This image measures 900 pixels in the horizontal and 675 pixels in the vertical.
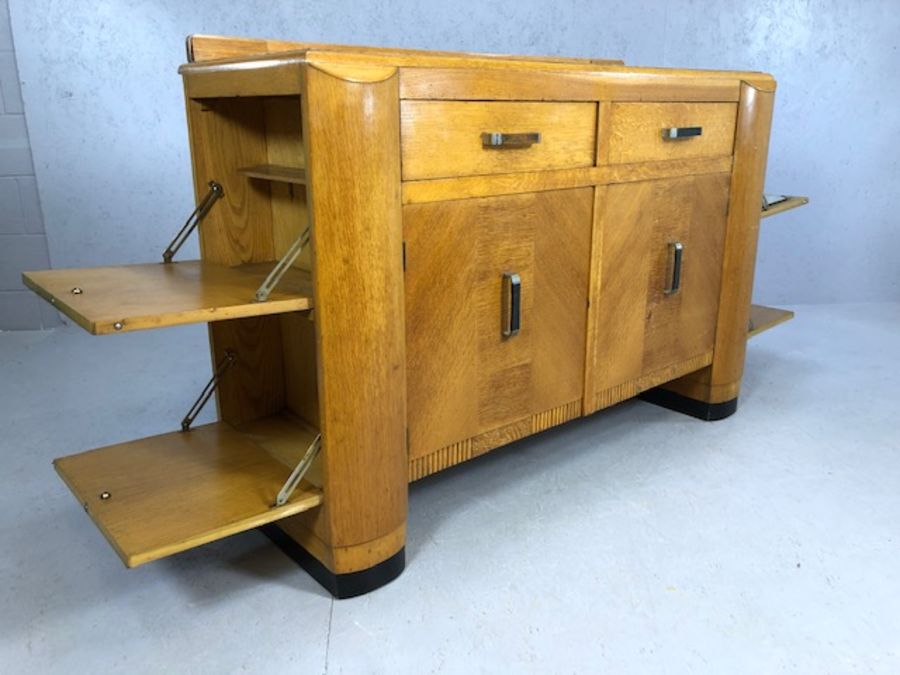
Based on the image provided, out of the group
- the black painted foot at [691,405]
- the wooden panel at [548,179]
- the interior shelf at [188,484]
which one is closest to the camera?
the interior shelf at [188,484]

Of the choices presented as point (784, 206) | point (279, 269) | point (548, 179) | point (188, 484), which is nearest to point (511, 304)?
point (548, 179)

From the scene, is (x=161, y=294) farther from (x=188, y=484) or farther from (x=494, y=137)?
(x=494, y=137)

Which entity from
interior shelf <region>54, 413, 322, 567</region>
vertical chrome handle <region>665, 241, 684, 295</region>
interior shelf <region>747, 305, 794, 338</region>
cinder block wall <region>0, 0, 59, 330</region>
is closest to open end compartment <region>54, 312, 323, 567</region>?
interior shelf <region>54, 413, 322, 567</region>

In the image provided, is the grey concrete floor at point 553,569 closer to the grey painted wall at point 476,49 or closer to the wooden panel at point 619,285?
the wooden panel at point 619,285

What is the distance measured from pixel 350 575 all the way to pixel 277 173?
82 cm

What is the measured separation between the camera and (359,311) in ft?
4.52

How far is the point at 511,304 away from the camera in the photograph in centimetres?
167

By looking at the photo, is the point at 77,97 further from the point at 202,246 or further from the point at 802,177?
the point at 802,177

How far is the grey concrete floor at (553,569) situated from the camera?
1.36 m

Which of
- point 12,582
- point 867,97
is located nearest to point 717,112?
point 867,97

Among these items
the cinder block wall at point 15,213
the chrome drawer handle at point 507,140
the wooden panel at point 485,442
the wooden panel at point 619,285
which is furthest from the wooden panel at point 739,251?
the cinder block wall at point 15,213

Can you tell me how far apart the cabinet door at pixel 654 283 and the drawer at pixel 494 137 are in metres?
0.19

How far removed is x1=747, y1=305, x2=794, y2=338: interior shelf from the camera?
2.55 m

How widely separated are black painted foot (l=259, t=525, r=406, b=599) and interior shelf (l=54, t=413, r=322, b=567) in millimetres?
178
